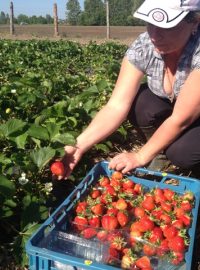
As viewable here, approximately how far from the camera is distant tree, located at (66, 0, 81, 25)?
62322 mm

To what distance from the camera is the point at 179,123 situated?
2617mm

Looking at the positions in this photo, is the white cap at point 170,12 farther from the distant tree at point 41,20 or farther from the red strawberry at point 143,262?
the distant tree at point 41,20

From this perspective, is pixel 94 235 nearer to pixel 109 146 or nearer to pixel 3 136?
pixel 3 136

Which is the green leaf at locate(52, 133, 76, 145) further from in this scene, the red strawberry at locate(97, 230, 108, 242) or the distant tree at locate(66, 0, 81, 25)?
the distant tree at locate(66, 0, 81, 25)

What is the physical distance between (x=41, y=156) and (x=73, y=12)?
69.1 meters

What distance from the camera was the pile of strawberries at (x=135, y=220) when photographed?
80.3 inches

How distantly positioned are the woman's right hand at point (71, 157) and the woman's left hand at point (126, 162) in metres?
0.22

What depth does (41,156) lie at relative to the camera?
2660mm

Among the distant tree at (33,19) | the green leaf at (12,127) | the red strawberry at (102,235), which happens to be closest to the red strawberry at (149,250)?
the red strawberry at (102,235)

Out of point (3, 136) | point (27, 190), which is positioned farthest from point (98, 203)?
point (3, 136)

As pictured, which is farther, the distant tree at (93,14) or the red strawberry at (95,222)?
the distant tree at (93,14)

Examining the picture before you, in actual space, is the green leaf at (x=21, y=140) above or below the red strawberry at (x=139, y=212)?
above

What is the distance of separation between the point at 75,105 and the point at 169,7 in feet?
5.39

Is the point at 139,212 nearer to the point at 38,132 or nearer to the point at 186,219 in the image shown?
the point at 186,219
